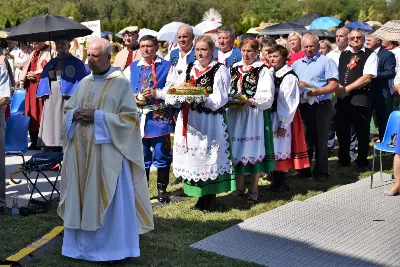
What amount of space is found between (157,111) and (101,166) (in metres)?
2.02

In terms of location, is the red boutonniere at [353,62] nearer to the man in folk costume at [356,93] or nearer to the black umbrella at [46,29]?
the man in folk costume at [356,93]

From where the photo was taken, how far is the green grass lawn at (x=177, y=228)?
5.70m

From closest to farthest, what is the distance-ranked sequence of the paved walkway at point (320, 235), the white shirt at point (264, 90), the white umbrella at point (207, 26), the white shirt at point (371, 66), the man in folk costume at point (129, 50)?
the paved walkway at point (320, 235)
the white shirt at point (264, 90)
the white shirt at point (371, 66)
the man in folk costume at point (129, 50)
the white umbrella at point (207, 26)

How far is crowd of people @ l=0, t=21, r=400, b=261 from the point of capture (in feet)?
18.1

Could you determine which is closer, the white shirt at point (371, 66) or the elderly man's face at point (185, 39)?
the elderly man's face at point (185, 39)

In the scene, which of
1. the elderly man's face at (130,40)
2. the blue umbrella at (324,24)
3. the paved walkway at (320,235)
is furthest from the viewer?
the blue umbrella at (324,24)

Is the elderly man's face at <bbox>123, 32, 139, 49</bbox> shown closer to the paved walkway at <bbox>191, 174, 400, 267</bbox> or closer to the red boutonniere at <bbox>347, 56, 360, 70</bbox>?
the red boutonniere at <bbox>347, 56, 360, 70</bbox>

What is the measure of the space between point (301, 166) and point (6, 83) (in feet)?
12.2

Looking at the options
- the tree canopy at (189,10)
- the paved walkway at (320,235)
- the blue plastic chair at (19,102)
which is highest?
the tree canopy at (189,10)

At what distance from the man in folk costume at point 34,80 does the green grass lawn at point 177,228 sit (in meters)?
3.33

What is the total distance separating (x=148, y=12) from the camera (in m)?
51.4

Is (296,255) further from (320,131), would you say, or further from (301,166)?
(320,131)

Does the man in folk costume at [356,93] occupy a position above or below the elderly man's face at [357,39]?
below

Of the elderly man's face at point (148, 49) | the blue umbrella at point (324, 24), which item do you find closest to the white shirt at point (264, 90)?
the elderly man's face at point (148, 49)
